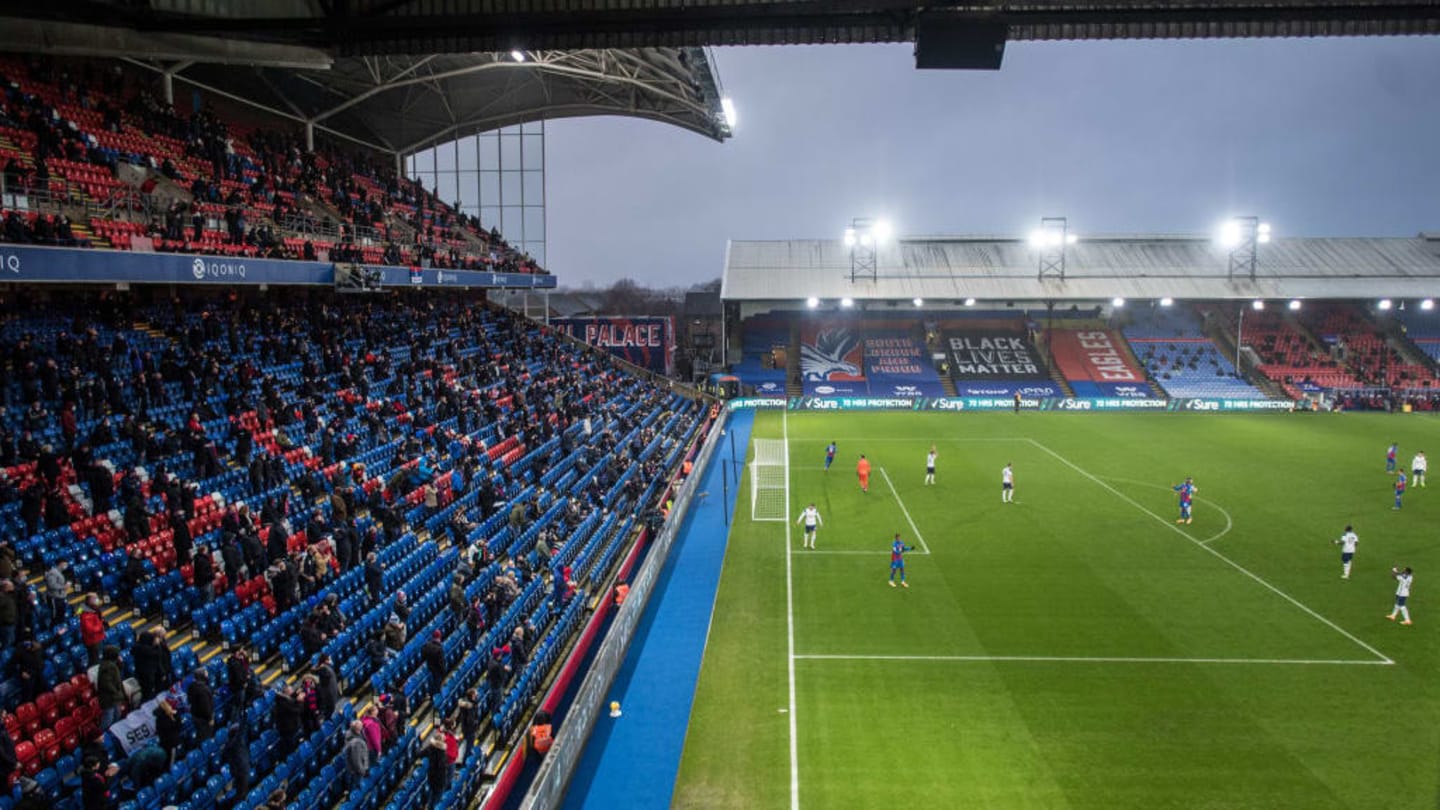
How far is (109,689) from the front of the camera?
8.74 meters

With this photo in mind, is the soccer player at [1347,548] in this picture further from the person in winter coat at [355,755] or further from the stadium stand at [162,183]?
the stadium stand at [162,183]

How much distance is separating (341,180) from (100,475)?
22308 millimetres

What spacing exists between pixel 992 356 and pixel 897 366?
6914 millimetres

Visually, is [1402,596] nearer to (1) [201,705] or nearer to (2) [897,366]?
(1) [201,705]

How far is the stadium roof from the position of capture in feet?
180

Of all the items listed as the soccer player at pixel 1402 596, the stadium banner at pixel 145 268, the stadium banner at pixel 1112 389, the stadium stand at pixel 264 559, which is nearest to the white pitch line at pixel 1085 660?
the soccer player at pixel 1402 596

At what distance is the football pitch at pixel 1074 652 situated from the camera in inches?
→ 439

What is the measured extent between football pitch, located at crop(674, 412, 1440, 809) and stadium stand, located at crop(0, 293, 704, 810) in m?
4.02

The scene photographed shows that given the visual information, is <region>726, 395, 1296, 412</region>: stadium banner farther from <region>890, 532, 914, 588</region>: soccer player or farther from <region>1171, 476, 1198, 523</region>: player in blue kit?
<region>890, 532, 914, 588</region>: soccer player

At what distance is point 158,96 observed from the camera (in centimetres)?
2694

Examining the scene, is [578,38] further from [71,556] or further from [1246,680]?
[1246,680]

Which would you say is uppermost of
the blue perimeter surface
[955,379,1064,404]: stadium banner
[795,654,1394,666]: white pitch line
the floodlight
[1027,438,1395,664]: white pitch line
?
the floodlight

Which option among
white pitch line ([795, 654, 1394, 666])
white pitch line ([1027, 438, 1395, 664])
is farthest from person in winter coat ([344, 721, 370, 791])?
white pitch line ([1027, 438, 1395, 664])

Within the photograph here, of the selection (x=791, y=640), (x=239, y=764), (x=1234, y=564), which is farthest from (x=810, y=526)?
(x=239, y=764)
